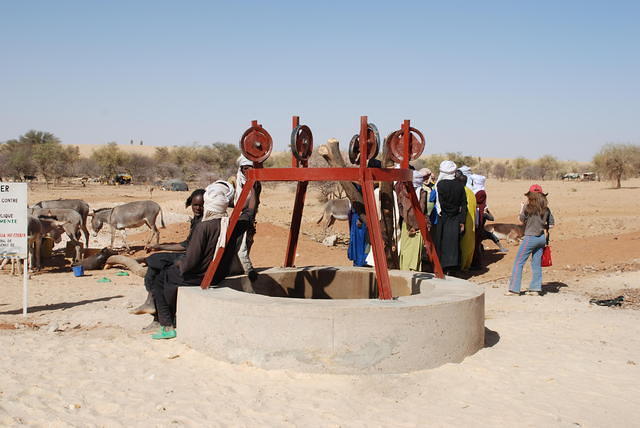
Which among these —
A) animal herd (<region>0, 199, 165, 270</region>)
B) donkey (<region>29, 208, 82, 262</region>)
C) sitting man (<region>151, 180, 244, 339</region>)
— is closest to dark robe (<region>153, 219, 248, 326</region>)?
sitting man (<region>151, 180, 244, 339</region>)

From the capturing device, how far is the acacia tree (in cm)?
3884

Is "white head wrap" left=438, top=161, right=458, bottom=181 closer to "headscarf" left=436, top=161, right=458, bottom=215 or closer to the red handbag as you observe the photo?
"headscarf" left=436, top=161, right=458, bottom=215

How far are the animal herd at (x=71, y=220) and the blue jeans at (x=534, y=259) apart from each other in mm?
8690

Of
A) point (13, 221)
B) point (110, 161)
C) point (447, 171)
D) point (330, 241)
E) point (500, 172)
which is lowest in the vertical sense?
point (330, 241)

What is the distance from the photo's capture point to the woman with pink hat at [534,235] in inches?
360

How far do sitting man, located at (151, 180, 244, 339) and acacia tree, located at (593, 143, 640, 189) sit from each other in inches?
1428

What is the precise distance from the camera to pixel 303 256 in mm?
14281

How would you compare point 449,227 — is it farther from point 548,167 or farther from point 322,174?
point 548,167

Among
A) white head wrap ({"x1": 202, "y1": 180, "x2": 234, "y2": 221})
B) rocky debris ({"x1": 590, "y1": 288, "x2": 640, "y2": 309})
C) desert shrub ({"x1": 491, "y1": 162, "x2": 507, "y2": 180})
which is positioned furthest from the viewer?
desert shrub ({"x1": 491, "y1": 162, "x2": 507, "y2": 180})

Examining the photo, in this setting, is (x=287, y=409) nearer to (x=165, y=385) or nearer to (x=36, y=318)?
(x=165, y=385)

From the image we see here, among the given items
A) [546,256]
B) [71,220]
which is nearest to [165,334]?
[546,256]

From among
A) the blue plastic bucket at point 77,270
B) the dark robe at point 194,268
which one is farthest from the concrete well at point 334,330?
the blue plastic bucket at point 77,270

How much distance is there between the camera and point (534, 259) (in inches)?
371

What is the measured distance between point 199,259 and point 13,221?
10.3ft
